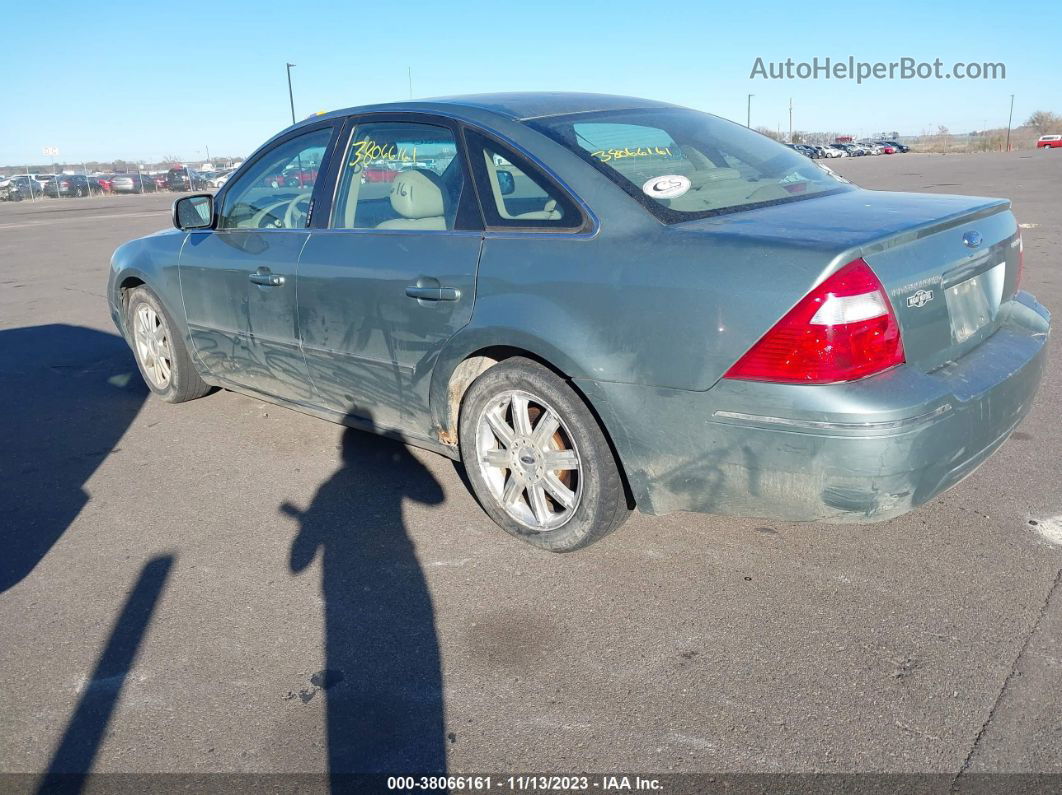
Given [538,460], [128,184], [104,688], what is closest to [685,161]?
[538,460]

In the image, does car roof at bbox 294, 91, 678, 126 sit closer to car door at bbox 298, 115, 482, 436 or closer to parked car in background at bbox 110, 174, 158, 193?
car door at bbox 298, 115, 482, 436

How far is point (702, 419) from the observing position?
2.83 m

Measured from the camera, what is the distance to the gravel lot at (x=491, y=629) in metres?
2.40

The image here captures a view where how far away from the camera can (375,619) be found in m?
3.05

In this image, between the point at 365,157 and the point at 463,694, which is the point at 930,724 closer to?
the point at 463,694

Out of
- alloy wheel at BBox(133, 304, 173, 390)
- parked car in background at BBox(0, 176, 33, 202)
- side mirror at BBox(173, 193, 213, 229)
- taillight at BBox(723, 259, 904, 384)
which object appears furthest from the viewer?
parked car in background at BBox(0, 176, 33, 202)

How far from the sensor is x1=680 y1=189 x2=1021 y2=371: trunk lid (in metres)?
2.71

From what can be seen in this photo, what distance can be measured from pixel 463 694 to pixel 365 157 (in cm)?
254

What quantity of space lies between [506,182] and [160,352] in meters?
3.07

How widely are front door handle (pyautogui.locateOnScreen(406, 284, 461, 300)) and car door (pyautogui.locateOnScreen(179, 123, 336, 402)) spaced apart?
88 cm

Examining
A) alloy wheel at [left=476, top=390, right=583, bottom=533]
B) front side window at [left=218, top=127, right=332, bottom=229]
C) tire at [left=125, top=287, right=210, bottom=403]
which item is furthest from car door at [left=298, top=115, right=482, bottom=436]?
tire at [left=125, top=287, right=210, bottom=403]

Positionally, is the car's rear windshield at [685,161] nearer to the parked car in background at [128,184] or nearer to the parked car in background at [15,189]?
the parked car in background at [15,189]

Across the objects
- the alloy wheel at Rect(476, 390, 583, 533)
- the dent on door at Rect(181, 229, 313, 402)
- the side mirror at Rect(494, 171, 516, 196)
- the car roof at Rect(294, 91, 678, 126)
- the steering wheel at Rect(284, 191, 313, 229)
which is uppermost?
the car roof at Rect(294, 91, 678, 126)

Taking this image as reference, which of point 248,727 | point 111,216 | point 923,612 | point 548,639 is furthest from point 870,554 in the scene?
point 111,216
